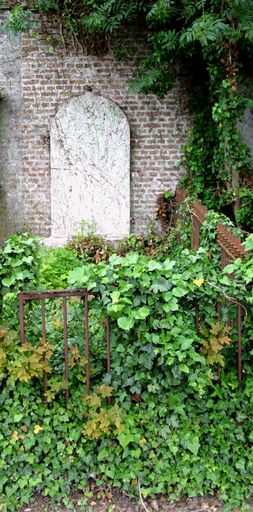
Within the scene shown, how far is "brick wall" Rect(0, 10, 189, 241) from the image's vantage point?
8.98 metres

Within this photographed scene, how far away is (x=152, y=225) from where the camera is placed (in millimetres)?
9289

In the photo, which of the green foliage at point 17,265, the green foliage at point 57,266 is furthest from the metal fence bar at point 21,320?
the green foliage at point 57,266

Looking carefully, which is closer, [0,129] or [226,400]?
[226,400]

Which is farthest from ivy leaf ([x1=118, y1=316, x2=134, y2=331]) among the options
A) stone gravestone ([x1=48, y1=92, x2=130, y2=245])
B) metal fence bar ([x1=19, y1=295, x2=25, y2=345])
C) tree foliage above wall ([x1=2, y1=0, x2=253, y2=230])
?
stone gravestone ([x1=48, y1=92, x2=130, y2=245])

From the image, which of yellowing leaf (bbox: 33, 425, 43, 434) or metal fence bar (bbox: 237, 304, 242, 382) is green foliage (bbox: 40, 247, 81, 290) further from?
metal fence bar (bbox: 237, 304, 242, 382)

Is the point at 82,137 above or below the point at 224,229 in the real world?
above

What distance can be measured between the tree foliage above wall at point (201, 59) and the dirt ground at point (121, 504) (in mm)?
5275

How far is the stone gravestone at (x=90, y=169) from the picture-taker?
9062 mm

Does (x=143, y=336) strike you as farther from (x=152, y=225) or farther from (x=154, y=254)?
(x=152, y=225)

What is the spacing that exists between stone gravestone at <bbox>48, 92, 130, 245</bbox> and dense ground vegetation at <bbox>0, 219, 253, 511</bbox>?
5867 millimetres

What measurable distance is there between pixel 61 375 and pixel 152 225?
607 cm

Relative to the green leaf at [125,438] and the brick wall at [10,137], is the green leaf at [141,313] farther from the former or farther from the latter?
the brick wall at [10,137]

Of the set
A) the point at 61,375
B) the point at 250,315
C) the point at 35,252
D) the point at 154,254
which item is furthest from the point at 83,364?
the point at 154,254

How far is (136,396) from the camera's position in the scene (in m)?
3.35
